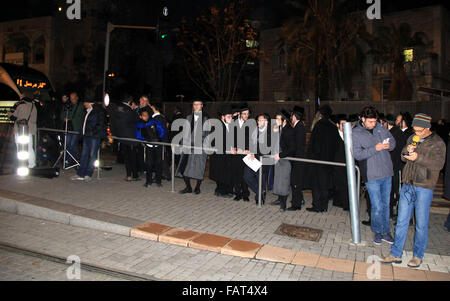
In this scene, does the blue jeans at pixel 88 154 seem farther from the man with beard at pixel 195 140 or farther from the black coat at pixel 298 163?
the black coat at pixel 298 163

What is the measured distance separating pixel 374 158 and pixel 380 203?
0.65 meters

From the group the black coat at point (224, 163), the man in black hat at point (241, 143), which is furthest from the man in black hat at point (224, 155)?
the man in black hat at point (241, 143)

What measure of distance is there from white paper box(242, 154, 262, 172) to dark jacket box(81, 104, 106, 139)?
3.75 m

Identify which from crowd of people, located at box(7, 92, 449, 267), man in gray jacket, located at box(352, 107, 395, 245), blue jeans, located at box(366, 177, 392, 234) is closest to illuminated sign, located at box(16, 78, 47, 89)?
crowd of people, located at box(7, 92, 449, 267)

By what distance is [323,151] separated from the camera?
7453 mm

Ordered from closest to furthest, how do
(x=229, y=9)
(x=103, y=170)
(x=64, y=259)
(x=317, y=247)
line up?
(x=64, y=259), (x=317, y=247), (x=103, y=170), (x=229, y=9)

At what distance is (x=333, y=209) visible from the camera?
7.88m

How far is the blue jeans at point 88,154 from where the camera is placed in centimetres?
957

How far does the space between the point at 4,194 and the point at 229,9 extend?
69.2 ft

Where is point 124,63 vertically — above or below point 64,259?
above

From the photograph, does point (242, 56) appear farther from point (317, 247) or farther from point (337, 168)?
point (317, 247)
